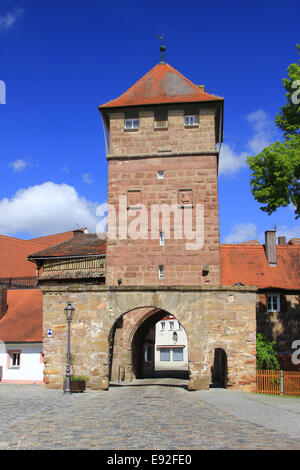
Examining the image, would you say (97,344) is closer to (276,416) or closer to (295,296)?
(276,416)

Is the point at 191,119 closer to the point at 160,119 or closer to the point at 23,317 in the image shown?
the point at 160,119

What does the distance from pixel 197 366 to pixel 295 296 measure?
1097cm

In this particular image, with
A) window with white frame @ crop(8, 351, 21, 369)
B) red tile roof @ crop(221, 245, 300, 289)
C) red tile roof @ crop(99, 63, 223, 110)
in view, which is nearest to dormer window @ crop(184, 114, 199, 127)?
red tile roof @ crop(99, 63, 223, 110)

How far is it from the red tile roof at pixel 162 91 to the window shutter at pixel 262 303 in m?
11.3

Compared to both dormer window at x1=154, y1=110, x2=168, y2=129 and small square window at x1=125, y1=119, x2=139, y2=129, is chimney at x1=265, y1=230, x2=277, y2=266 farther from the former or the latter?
small square window at x1=125, y1=119, x2=139, y2=129

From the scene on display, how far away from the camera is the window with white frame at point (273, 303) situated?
1091 inches

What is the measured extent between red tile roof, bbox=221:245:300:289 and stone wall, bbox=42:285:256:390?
8.67 m

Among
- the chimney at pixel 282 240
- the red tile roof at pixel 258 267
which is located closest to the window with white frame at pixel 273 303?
the red tile roof at pixel 258 267

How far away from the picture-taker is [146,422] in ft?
35.0

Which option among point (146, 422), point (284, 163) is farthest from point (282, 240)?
point (146, 422)

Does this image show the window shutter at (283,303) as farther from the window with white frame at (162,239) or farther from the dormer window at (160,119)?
the dormer window at (160,119)

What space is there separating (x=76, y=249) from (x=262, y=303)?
12742 millimetres

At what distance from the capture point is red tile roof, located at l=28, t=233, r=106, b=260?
32.2 meters

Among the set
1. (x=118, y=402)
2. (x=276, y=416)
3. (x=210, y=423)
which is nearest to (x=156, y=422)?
(x=210, y=423)
